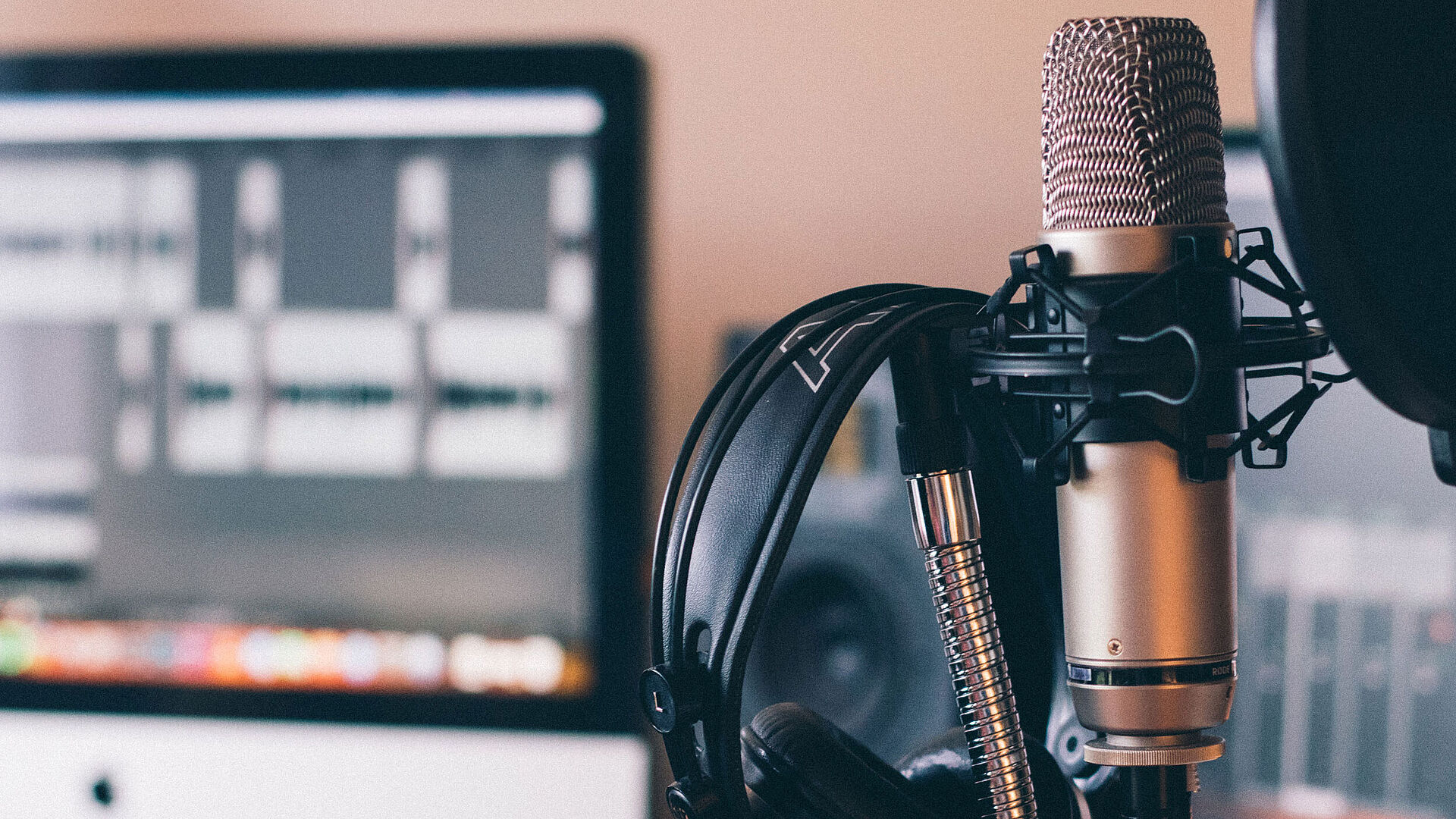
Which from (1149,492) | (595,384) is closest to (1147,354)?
(1149,492)

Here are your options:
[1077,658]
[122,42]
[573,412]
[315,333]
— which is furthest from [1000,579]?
[122,42]

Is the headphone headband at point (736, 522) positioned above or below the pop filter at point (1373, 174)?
below

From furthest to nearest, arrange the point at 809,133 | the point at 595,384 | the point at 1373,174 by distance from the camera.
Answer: the point at 809,133, the point at 595,384, the point at 1373,174

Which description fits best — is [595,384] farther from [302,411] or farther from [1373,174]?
[1373,174]

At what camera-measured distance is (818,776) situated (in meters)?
0.24

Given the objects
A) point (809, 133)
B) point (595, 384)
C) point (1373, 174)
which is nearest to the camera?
point (1373, 174)

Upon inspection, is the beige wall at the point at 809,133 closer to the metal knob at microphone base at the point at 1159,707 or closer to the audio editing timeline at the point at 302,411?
the audio editing timeline at the point at 302,411

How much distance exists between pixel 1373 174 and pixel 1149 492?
0.07 m

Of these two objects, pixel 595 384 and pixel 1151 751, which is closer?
pixel 1151 751

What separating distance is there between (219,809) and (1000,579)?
0.56 metres

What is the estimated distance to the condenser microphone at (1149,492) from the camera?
0.70 ft

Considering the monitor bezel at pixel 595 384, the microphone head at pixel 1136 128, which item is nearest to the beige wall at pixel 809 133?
the monitor bezel at pixel 595 384

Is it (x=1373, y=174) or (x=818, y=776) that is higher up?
(x=1373, y=174)

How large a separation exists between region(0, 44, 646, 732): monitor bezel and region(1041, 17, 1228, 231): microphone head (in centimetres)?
44
